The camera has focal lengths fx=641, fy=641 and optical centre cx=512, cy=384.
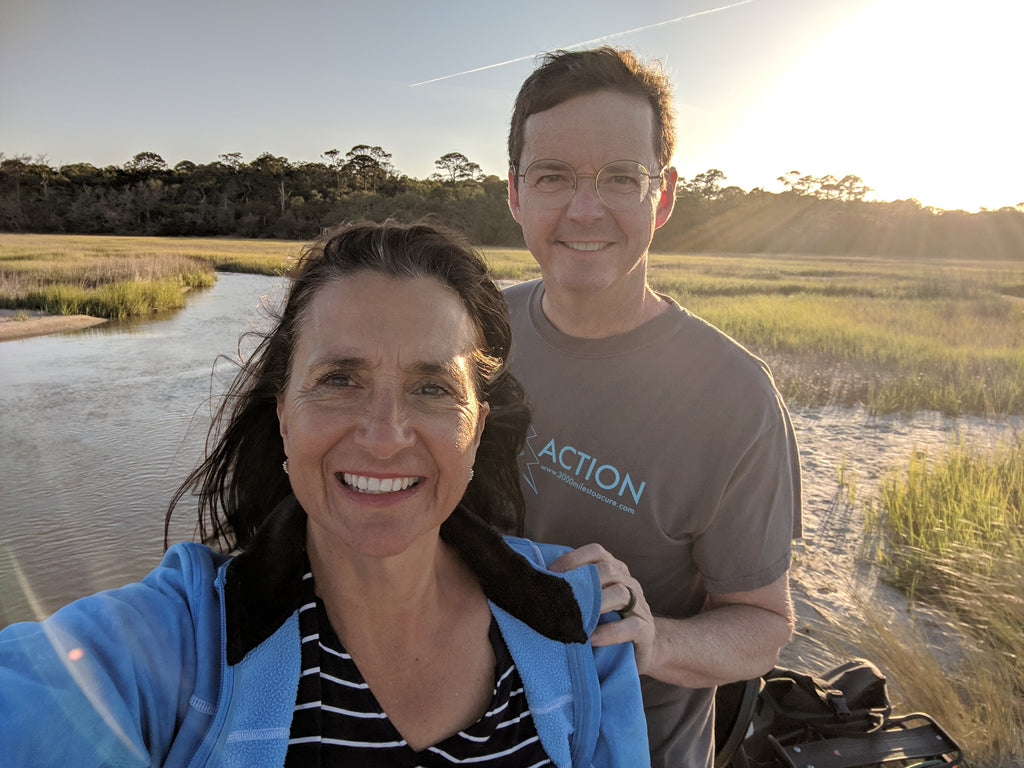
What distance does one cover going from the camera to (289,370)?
152 centimetres

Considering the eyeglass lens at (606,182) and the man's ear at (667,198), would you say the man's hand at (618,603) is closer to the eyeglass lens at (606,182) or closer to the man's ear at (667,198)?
the eyeglass lens at (606,182)

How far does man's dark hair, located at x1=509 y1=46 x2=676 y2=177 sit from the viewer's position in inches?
87.0

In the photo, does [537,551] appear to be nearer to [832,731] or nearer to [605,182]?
[605,182]

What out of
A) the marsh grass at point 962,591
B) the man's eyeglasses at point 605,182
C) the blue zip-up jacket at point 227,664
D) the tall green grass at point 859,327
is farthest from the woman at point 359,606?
the marsh grass at point 962,591

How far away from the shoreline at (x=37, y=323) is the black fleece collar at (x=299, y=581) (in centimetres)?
1545

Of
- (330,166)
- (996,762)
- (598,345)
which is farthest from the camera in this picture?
(330,166)

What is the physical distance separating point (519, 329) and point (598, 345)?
40 centimetres

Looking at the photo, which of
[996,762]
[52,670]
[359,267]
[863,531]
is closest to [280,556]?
[52,670]

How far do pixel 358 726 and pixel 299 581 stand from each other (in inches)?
12.7

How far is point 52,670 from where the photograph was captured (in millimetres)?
1019

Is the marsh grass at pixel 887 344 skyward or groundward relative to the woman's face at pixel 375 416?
groundward

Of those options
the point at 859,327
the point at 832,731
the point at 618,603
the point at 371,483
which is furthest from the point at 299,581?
the point at 859,327

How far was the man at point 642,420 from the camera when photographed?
1.94 metres

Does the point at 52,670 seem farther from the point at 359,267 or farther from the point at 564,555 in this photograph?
the point at 564,555
